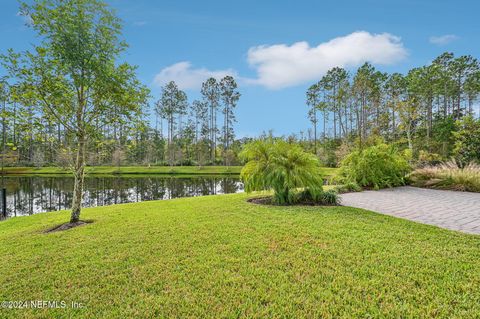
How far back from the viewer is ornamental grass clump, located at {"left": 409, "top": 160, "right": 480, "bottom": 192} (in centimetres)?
816

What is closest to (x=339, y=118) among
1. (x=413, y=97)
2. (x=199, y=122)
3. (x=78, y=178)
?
(x=413, y=97)

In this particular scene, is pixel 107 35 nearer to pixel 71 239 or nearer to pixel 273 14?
pixel 71 239

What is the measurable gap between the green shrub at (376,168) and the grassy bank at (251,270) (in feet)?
17.8

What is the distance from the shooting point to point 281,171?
5906mm

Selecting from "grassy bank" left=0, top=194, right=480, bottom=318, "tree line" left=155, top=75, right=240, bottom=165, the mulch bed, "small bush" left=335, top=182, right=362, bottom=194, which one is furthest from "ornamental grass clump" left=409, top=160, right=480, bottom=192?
"tree line" left=155, top=75, right=240, bottom=165

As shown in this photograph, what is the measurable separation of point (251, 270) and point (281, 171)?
3.56m

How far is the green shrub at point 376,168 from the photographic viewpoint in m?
9.31

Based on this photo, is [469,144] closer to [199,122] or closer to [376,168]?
[376,168]

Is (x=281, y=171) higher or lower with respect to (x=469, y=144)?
lower

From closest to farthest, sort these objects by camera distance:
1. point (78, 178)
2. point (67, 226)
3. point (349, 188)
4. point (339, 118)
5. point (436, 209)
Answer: point (67, 226)
point (78, 178)
point (436, 209)
point (349, 188)
point (339, 118)

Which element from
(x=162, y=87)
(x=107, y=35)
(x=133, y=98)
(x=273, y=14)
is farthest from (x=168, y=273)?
(x=162, y=87)

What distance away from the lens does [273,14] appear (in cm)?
868

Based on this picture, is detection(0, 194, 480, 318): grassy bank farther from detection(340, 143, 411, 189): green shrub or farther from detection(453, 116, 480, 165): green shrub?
detection(453, 116, 480, 165): green shrub

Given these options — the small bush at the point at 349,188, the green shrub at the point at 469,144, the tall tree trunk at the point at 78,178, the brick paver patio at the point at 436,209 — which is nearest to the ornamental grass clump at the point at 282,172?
the brick paver patio at the point at 436,209
